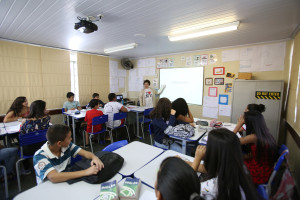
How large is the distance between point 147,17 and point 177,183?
2.41m

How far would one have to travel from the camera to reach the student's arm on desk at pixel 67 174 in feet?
3.87

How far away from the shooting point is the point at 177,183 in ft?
2.13

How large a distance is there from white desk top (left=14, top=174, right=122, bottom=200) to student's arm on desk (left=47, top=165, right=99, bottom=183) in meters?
0.04

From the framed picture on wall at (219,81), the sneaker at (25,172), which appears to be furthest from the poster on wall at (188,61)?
the sneaker at (25,172)

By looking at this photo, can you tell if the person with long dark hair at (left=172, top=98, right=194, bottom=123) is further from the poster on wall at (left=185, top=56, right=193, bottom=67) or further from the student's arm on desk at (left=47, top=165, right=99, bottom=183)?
the poster on wall at (left=185, top=56, right=193, bottom=67)

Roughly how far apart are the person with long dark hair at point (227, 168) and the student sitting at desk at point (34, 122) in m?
2.47

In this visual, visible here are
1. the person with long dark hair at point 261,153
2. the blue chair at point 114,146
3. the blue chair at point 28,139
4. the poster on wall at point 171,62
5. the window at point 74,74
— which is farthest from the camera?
the poster on wall at point 171,62

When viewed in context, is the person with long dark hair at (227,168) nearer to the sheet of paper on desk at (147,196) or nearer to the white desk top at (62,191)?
the sheet of paper on desk at (147,196)

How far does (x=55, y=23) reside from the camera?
8.63 ft

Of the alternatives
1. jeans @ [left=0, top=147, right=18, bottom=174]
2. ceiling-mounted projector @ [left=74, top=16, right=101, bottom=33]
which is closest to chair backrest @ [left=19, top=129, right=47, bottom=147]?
jeans @ [left=0, top=147, right=18, bottom=174]

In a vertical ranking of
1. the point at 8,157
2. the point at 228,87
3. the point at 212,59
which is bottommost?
the point at 8,157

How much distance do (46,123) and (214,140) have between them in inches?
101

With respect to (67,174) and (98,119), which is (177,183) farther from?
(98,119)

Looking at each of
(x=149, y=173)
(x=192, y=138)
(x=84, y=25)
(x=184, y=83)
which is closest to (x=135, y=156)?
(x=149, y=173)
